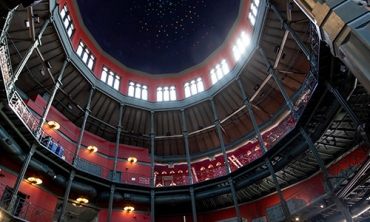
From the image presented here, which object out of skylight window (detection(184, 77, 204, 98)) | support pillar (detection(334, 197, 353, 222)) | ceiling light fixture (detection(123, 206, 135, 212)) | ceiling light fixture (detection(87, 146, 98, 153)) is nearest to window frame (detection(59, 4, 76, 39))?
ceiling light fixture (detection(87, 146, 98, 153))

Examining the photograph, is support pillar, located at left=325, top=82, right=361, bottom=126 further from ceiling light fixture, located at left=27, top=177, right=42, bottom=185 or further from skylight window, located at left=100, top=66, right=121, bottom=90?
skylight window, located at left=100, top=66, right=121, bottom=90

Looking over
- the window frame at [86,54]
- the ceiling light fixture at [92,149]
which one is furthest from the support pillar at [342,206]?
the window frame at [86,54]

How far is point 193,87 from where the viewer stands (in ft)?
100

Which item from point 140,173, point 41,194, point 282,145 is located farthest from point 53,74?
point 282,145

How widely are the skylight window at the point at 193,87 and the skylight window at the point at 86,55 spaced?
11.0 m

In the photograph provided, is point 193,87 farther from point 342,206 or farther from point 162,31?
point 342,206

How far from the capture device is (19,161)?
1546 centimetres

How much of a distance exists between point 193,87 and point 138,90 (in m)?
6.59

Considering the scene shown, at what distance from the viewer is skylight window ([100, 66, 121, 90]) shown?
2772cm

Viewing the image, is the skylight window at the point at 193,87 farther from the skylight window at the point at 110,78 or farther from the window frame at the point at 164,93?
the skylight window at the point at 110,78

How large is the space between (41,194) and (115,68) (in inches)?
628

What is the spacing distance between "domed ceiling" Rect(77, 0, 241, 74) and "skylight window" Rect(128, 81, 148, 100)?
250 cm

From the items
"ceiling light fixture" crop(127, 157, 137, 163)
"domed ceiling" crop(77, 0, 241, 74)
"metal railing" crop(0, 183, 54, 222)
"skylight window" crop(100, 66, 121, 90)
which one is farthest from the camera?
"domed ceiling" crop(77, 0, 241, 74)

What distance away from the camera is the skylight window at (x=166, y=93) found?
99.5 ft
